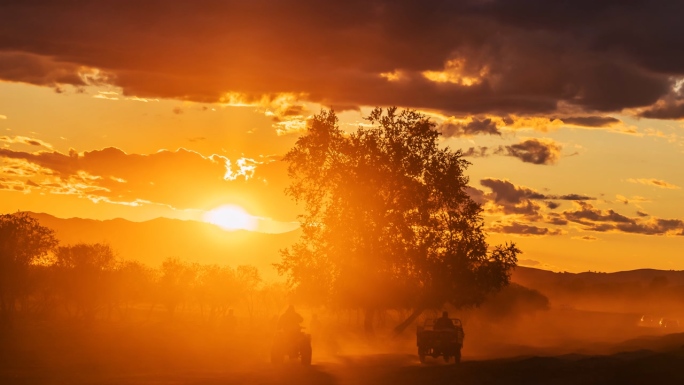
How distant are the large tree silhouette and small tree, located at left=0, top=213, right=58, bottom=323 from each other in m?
40.6

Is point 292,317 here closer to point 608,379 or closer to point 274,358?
point 274,358

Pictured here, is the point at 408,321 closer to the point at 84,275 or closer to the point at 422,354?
the point at 422,354

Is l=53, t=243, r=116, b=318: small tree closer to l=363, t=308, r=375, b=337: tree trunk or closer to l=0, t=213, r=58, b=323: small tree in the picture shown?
l=0, t=213, r=58, b=323: small tree

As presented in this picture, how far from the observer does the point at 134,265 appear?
531 ft

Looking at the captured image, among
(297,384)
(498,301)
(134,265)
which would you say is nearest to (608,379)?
(297,384)

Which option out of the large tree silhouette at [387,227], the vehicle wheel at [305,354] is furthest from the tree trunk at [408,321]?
the vehicle wheel at [305,354]

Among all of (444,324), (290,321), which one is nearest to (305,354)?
(290,321)

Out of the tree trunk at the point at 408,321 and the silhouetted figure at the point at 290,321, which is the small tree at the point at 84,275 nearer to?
the tree trunk at the point at 408,321

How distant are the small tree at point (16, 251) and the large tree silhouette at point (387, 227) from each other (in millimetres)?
40622

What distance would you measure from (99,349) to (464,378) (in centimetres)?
3939

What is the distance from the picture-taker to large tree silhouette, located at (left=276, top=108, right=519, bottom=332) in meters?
58.7

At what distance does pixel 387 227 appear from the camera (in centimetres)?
5906

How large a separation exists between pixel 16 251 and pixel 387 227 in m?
47.3

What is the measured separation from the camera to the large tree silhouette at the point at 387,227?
5872 centimetres
